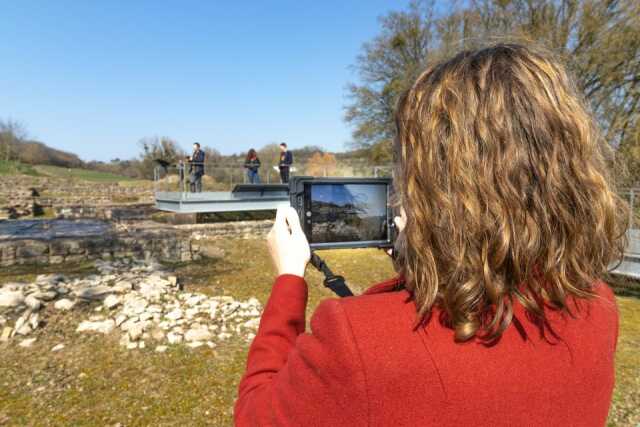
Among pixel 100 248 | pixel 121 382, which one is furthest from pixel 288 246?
pixel 100 248

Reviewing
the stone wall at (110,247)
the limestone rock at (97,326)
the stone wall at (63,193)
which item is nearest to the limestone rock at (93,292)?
the limestone rock at (97,326)

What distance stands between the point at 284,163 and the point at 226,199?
10.0 feet

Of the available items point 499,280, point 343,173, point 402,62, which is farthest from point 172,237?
point 402,62

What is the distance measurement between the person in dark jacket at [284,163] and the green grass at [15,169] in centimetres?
2055

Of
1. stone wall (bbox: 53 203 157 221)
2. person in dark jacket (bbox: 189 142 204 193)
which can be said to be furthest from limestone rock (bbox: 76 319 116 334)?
stone wall (bbox: 53 203 157 221)

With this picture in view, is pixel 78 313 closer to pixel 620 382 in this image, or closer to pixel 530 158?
pixel 530 158

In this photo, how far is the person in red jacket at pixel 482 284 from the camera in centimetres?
65

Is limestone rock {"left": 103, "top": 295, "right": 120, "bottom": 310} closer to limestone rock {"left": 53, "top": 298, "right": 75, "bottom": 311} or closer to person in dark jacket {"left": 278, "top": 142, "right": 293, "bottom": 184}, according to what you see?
limestone rock {"left": 53, "top": 298, "right": 75, "bottom": 311}

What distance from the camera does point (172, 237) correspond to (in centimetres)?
1045

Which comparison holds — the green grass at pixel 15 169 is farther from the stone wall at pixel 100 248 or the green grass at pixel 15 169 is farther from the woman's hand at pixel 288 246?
the woman's hand at pixel 288 246

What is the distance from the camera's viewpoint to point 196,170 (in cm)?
1366

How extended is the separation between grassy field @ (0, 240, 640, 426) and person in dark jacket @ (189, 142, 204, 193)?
29.8ft

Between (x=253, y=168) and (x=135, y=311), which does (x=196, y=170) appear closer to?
(x=253, y=168)

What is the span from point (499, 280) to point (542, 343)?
14cm
